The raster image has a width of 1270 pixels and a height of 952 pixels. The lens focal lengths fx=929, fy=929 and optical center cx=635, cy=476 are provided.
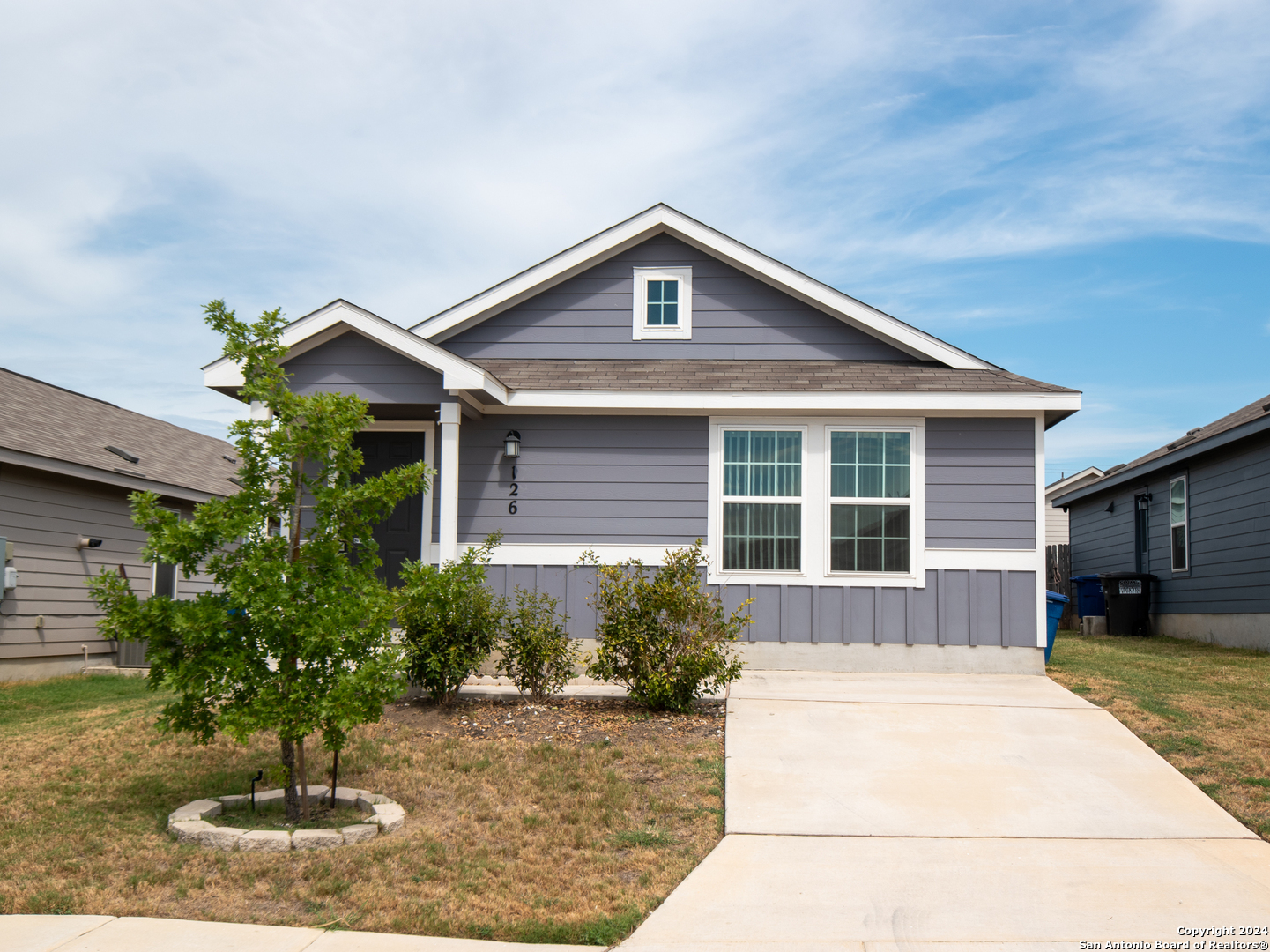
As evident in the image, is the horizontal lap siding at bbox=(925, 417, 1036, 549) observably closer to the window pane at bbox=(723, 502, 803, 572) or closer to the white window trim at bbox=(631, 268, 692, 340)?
the window pane at bbox=(723, 502, 803, 572)

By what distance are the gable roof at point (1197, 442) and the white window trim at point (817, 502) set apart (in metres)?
5.51

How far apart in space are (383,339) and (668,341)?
3.43 meters

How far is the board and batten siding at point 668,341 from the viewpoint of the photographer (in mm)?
10617

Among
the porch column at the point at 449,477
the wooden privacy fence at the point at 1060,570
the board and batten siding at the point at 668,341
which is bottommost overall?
the wooden privacy fence at the point at 1060,570

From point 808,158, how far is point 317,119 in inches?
305

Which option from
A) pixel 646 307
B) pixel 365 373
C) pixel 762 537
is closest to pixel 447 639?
pixel 365 373

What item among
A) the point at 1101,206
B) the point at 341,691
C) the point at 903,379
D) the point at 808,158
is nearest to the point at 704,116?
the point at 808,158

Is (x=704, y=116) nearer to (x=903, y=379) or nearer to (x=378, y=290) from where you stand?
(x=903, y=379)

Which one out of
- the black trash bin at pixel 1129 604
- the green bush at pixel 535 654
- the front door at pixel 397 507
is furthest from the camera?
the black trash bin at pixel 1129 604

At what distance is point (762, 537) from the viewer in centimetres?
954

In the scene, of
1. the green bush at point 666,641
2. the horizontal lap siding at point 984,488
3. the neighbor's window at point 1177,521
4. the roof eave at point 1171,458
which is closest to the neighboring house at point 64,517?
the green bush at point 666,641

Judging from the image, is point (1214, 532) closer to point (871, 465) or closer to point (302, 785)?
point (871, 465)

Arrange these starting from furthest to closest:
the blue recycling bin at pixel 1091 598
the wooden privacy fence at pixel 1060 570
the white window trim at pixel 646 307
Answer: the wooden privacy fence at pixel 1060 570 → the blue recycling bin at pixel 1091 598 → the white window trim at pixel 646 307

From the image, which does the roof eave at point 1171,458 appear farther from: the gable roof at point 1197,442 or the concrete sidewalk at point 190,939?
the concrete sidewalk at point 190,939
